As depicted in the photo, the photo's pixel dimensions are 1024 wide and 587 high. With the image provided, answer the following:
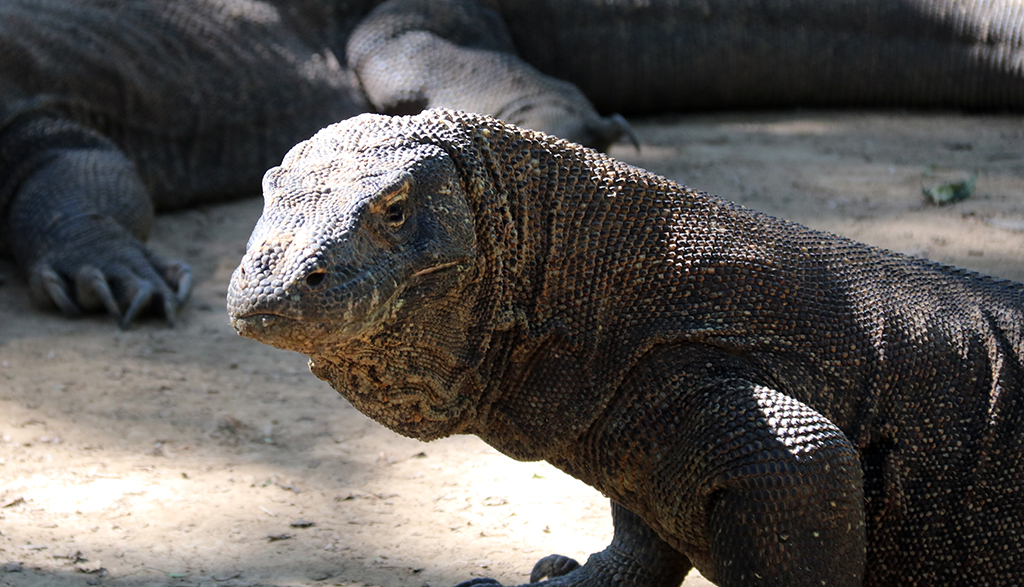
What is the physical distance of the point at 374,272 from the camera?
2.19 meters

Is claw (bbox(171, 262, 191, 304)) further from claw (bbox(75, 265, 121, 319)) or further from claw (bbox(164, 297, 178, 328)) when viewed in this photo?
claw (bbox(75, 265, 121, 319))

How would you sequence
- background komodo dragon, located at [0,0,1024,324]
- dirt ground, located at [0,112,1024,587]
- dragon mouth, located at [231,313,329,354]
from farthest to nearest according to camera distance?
background komodo dragon, located at [0,0,1024,324], dirt ground, located at [0,112,1024,587], dragon mouth, located at [231,313,329,354]

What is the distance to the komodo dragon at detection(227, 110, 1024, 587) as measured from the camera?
2322 millimetres

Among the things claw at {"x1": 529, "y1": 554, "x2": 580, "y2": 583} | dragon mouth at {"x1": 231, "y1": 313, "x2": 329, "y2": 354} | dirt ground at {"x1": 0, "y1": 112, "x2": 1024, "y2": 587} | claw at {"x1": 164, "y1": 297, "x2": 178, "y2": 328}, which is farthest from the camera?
claw at {"x1": 164, "y1": 297, "x2": 178, "y2": 328}

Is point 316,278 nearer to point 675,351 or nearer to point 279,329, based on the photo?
point 279,329

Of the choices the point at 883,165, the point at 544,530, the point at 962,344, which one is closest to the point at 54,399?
the point at 544,530

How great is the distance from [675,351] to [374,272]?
74 centimetres

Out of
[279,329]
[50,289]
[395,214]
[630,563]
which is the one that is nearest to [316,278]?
[279,329]

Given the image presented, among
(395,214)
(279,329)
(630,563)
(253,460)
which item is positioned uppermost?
(395,214)

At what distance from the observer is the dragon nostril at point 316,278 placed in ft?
6.81

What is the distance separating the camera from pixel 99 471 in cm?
398

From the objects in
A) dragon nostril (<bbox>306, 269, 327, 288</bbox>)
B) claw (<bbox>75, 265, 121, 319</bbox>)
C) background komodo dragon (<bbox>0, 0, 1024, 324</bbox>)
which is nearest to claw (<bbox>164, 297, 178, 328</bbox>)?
background komodo dragon (<bbox>0, 0, 1024, 324</bbox>)

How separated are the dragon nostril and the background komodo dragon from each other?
377cm

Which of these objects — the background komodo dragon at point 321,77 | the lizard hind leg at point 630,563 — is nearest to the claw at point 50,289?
the background komodo dragon at point 321,77
